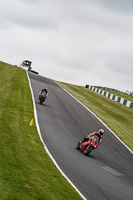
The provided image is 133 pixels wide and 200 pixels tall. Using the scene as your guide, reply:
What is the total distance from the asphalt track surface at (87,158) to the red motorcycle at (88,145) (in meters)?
0.30

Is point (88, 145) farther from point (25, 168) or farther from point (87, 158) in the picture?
point (25, 168)

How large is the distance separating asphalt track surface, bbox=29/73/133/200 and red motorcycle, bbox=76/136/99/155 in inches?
11.7

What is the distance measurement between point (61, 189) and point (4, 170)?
1.93m

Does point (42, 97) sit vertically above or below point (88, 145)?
above

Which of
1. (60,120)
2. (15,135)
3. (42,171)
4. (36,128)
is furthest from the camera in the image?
(60,120)

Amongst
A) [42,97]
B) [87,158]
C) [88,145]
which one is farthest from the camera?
[42,97]

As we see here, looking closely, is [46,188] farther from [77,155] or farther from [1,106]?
[1,106]

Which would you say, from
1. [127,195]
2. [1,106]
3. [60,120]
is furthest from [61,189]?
[60,120]

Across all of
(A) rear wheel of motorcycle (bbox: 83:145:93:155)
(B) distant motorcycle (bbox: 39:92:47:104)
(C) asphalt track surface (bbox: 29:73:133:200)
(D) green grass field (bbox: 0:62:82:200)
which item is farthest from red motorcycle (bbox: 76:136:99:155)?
(B) distant motorcycle (bbox: 39:92:47:104)

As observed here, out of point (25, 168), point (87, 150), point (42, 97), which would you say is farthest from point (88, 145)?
point (42, 97)

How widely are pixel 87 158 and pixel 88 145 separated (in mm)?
738

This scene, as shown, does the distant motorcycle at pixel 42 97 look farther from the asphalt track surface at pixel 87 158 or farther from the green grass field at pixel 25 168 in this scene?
the green grass field at pixel 25 168

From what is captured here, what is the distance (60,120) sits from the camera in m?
21.8

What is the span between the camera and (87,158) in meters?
15.4
